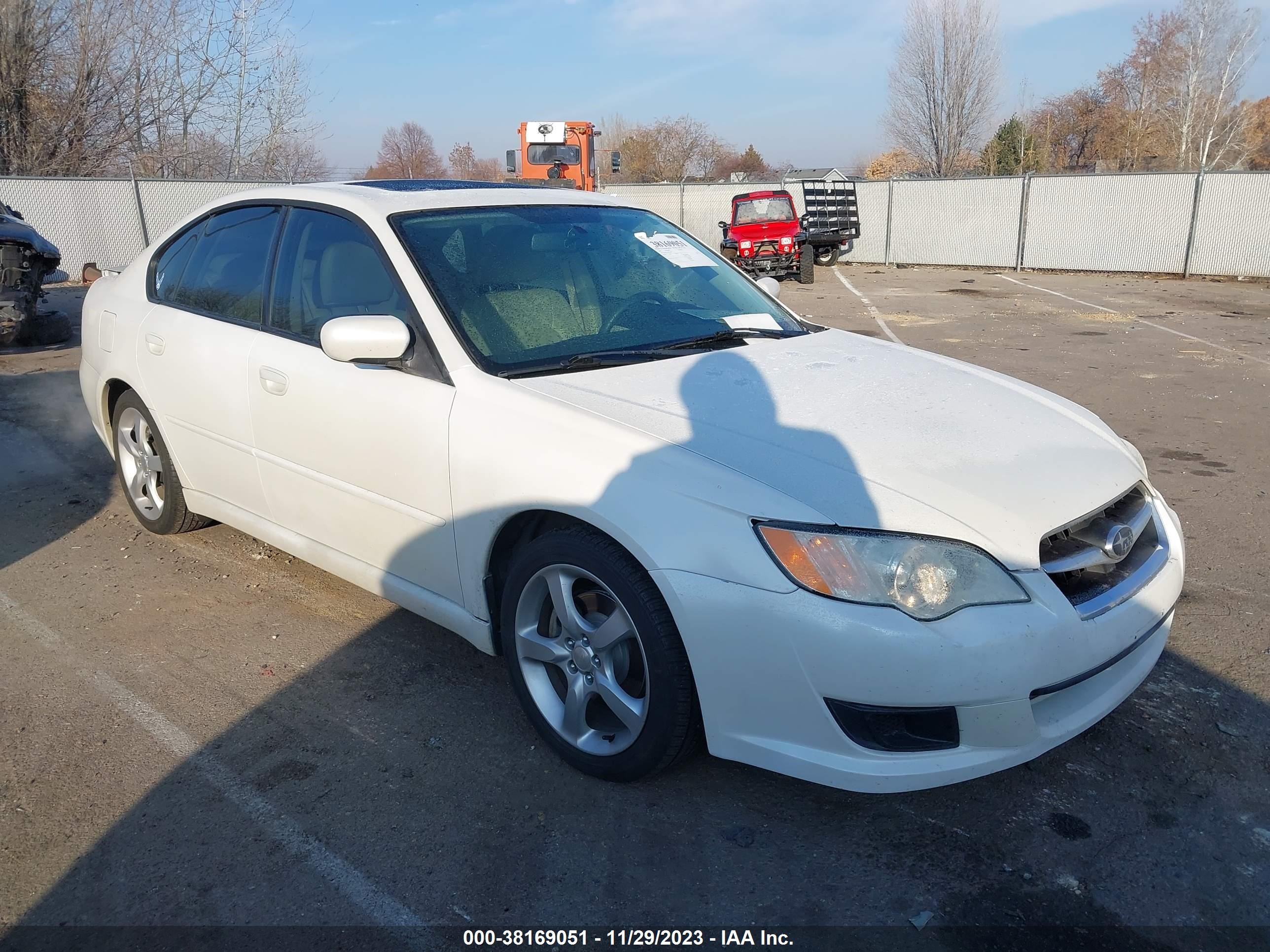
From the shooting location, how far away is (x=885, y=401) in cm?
303

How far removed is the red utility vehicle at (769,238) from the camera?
1958 centimetres

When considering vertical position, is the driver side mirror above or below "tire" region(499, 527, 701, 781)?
above

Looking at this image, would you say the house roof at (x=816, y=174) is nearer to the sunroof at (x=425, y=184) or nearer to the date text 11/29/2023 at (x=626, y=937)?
the sunroof at (x=425, y=184)

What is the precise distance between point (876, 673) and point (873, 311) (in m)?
14.1

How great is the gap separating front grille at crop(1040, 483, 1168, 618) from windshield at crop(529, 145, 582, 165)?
24.2 meters

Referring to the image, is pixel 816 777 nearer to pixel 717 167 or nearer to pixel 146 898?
pixel 146 898

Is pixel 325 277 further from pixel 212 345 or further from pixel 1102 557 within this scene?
pixel 1102 557

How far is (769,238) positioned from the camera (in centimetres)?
1955

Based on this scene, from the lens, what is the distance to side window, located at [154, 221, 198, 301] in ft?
14.3

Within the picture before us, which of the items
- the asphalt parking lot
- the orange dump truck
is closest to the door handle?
the asphalt parking lot

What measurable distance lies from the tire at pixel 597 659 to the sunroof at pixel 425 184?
171 centimetres

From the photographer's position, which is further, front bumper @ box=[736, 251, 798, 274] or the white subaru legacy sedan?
front bumper @ box=[736, 251, 798, 274]

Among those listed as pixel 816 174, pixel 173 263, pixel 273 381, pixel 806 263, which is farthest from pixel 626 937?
pixel 816 174

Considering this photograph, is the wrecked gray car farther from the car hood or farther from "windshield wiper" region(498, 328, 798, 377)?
the car hood
